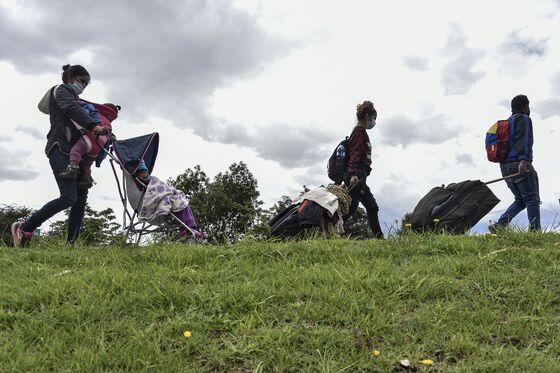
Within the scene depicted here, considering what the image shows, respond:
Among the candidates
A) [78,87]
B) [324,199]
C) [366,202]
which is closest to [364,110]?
[366,202]

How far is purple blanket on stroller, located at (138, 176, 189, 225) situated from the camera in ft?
19.5

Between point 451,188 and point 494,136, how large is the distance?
36.8 inches

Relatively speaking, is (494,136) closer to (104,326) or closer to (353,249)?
(353,249)

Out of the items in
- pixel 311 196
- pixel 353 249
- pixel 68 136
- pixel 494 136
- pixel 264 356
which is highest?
pixel 494 136

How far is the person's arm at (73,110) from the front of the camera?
5172mm

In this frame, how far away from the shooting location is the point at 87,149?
5.34 m

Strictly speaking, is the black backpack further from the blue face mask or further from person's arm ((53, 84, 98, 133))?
the blue face mask

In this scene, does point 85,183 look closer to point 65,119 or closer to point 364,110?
point 65,119

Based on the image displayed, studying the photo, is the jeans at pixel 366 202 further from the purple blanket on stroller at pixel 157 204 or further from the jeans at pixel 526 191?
the purple blanket on stroller at pixel 157 204

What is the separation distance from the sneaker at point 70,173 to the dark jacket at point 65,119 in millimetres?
221

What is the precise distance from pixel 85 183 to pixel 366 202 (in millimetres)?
3741

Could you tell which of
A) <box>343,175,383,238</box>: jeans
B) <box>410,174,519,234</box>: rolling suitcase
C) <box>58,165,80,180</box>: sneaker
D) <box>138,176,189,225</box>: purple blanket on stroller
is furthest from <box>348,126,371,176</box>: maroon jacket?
<box>58,165,80,180</box>: sneaker

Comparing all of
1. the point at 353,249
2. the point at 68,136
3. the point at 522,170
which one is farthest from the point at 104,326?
the point at 522,170

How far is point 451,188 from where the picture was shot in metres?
6.35
